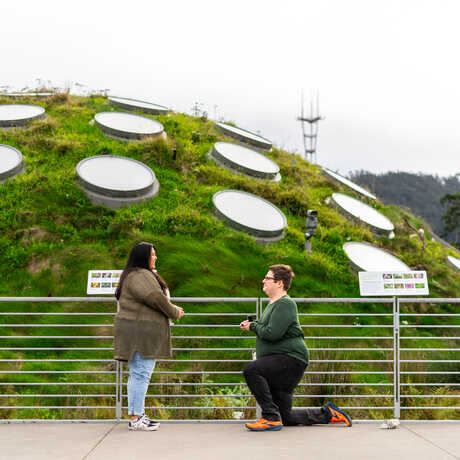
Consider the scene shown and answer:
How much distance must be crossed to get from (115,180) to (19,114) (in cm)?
512

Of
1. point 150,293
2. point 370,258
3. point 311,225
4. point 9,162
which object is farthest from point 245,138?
point 150,293

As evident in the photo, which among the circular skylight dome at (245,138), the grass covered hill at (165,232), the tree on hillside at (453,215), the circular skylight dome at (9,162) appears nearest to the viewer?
the grass covered hill at (165,232)

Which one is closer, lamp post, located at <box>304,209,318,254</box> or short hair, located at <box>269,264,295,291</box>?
short hair, located at <box>269,264,295,291</box>

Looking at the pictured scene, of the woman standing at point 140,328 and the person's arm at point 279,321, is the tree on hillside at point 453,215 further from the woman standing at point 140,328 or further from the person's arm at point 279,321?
the woman standing at point 140,328

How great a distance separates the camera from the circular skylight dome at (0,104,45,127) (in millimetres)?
14047

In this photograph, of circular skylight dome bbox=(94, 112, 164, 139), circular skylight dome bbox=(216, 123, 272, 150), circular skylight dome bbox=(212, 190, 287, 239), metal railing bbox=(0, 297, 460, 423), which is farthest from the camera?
circular skylight dome bbox=(216, 123, 272, 150)

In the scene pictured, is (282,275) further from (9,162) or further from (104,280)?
(9,162)

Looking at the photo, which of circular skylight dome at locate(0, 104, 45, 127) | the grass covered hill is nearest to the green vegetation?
the grass covered hill

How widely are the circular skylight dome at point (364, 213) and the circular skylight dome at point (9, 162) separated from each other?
781 centimetres

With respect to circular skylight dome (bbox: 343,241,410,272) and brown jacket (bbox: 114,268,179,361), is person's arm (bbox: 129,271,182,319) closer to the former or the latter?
brown jacket (bbox: 114,268,179,361)

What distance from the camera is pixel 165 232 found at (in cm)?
1044

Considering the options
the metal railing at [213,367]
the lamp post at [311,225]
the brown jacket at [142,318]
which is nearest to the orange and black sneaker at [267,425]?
the metal railing at [213,367]

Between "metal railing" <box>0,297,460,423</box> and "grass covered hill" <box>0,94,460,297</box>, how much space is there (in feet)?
1.72

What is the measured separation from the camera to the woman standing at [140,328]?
4.73m
